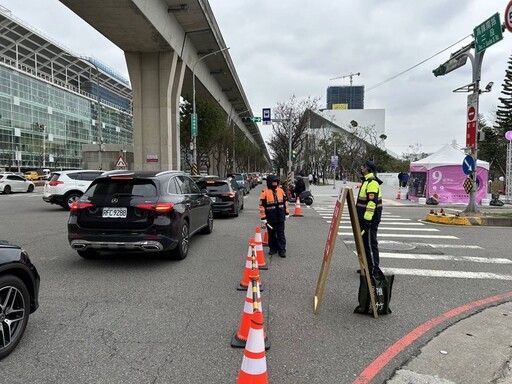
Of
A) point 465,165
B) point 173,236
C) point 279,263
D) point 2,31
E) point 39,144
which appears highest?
point 2,31

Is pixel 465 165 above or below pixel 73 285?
above

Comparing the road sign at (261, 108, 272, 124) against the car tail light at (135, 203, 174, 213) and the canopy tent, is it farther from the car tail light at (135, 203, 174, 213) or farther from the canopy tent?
the car tail light at (135, 203, 174, 213)

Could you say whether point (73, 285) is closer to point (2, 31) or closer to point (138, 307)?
point (138, 307)

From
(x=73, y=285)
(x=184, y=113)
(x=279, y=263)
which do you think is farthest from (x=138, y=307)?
(x=184, y=113)

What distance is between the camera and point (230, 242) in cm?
879

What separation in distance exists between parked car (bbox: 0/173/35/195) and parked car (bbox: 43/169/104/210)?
44.5 feet

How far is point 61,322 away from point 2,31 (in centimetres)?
8307

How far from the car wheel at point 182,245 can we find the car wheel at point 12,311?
320cm

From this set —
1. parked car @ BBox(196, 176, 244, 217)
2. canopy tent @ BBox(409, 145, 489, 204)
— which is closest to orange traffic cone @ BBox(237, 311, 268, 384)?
parked car @ BBox(196, 176, 244, 217)

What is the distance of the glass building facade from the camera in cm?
6481

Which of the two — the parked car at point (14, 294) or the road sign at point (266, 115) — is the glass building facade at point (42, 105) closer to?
the road sign at point (266, 115)

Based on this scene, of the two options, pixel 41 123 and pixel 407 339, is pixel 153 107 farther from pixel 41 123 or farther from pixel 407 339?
pixel 41 123

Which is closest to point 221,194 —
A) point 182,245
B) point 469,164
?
point 182,245

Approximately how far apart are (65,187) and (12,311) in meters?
13.6
